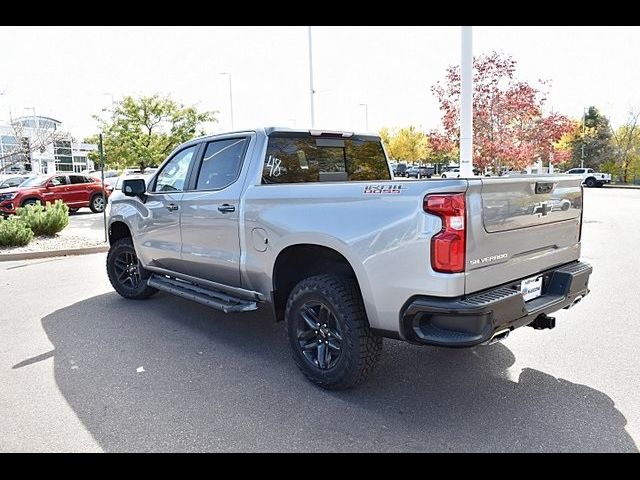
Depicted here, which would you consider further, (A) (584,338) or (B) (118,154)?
(B) (118,154)

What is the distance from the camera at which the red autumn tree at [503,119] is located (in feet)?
54.6

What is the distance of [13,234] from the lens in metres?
10.5

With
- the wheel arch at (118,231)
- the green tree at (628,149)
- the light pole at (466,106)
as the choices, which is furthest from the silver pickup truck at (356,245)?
the green tree at (628,149)

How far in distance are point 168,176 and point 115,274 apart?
1.78m

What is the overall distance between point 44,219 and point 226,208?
889cm

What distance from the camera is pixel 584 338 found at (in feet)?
15.5

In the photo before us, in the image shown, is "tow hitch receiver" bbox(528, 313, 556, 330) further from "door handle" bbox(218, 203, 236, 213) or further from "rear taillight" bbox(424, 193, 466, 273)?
"door handle" bbox(218, 203, 236, 213)

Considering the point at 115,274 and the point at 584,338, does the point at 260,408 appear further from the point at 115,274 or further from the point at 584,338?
the point at 115,274

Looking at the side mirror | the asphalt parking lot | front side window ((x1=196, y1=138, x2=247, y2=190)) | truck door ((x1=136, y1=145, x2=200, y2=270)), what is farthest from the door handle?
the side mirror

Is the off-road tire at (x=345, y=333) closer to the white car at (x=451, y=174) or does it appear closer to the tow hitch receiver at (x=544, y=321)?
the tow hitch receiver at (x=544, y=321)

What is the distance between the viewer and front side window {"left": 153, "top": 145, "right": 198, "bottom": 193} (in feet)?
17.2

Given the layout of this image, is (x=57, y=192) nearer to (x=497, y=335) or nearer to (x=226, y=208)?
(x=226, y=208)

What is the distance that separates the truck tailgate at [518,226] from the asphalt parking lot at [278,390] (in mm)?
907

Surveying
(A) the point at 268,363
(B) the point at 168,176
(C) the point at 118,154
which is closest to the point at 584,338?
(A) the point at 268,363
